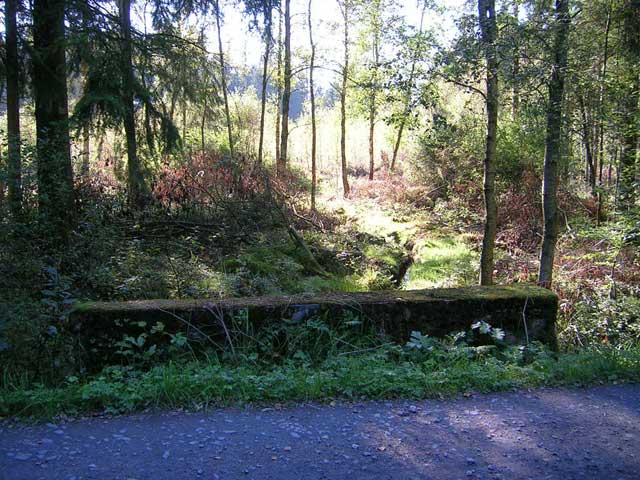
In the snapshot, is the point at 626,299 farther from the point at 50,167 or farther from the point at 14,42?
the point at 14,42

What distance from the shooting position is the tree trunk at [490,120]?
8266 mm

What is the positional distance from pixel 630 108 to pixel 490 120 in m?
3.38

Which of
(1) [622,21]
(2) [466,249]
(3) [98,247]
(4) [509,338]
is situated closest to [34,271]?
(3) [98,247]

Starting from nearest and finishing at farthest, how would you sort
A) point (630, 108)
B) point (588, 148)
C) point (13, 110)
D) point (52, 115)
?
point (52, 115)
point (13, 110)
point (630, 108)
point (588, 148)

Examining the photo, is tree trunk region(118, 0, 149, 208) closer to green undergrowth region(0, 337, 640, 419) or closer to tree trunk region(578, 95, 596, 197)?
green undergrowth region(0, 337, 640, 419)

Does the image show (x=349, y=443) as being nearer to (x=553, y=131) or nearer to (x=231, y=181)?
(x=553, y=131)

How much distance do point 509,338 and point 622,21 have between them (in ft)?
40.0

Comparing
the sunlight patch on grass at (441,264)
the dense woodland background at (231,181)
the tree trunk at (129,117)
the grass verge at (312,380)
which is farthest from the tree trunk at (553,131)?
the tree trunk at (129,117)

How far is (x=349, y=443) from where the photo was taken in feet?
11.1

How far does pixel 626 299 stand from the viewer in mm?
8055

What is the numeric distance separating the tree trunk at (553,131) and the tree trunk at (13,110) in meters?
8.02

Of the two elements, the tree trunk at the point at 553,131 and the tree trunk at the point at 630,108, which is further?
the tree trunk at the point at 630,108

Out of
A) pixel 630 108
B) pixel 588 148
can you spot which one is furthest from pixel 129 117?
pixel 588 148

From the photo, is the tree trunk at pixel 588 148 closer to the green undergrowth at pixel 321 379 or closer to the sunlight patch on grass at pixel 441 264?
the sunlight patch on grass at pixel 441 264
